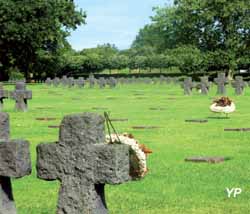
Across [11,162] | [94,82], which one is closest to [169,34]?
[94,82]

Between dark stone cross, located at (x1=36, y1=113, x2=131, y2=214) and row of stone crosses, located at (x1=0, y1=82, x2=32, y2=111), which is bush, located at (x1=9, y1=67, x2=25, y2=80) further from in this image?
dark stone cross, located at (x1=36, y1=113, x2=131, y2=214)

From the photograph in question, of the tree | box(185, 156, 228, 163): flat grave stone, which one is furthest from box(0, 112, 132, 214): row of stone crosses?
the tree

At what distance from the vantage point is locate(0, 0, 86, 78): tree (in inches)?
2817

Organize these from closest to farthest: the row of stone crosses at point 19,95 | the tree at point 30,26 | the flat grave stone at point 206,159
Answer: the flat grave stone at point 206,159
the row of stone crosses at point 19,95
the tree at point 30,26

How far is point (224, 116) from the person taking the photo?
23281 millimetres

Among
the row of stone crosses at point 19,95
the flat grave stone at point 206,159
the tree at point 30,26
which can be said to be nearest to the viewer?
the flat grave stone at point 206,159

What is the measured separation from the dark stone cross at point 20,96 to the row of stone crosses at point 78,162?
19545 millimetres

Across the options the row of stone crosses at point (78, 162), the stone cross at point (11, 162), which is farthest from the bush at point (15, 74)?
the row of stone crosses at point (78, 162)

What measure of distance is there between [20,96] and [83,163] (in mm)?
20073

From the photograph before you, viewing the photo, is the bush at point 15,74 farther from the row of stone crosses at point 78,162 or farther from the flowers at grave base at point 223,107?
the row of stone crosses at point 78,162

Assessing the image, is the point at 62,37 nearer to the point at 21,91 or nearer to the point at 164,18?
the point at 164,18

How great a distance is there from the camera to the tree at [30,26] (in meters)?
71.6

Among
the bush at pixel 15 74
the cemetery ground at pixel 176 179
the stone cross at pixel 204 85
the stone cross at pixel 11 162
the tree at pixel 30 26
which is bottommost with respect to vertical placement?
the bush at pixel 15 74

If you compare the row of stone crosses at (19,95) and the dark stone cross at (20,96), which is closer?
the row of stone crosses at (19,95)
